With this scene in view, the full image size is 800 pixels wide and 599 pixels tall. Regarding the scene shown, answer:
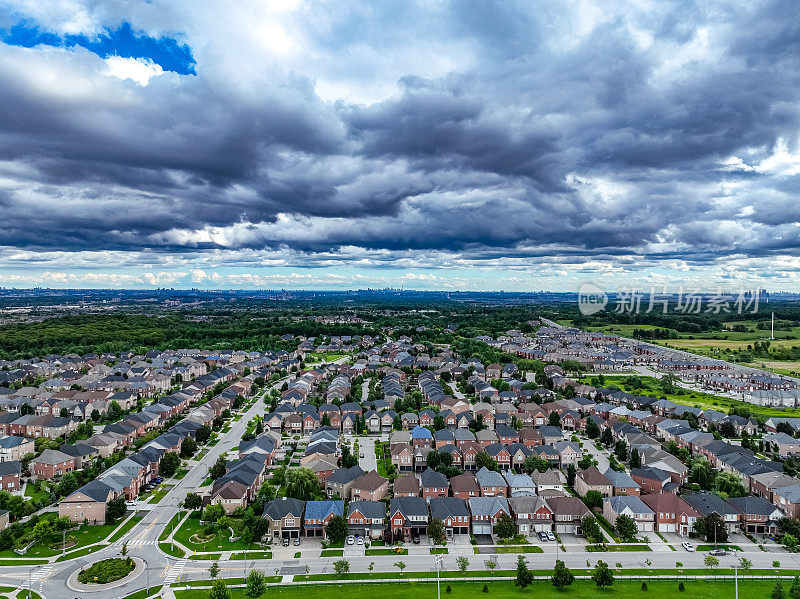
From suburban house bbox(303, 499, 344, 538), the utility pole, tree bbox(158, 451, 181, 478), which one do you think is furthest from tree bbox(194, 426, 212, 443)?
the utility pole

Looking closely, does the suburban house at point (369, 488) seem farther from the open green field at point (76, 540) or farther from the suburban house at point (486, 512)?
the open green field at point (76, 540)

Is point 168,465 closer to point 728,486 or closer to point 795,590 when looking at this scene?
point 795,590

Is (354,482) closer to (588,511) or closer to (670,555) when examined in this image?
(588,511)

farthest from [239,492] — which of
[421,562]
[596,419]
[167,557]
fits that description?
[596,419]

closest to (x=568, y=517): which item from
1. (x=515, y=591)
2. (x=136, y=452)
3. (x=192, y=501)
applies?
(x=515, y=591)

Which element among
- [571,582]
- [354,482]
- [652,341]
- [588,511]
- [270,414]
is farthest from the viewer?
[652,341]
